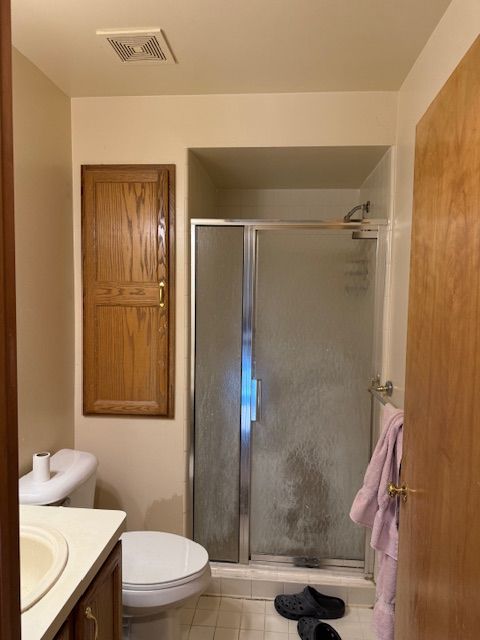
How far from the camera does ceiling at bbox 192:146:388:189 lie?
2037mm

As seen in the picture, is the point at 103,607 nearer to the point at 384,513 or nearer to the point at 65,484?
the point at 65,484

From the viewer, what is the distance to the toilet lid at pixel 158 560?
4.89 ft

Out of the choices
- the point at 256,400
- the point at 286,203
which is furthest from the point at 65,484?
the point at 286,203

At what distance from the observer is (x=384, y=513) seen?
146cm

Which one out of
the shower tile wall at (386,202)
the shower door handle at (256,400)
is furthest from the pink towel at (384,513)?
the shower door handle at (256,400)

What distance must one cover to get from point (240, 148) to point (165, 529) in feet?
6.15

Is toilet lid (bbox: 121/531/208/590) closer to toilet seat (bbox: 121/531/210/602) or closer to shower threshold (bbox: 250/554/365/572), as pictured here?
toilet seat (bbox: 121/531/210/602)

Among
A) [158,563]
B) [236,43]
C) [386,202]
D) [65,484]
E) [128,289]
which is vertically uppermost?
[236,43]

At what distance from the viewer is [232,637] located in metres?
1.87

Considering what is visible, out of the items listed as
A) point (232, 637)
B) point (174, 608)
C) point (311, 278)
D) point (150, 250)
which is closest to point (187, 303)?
point (150, 250)

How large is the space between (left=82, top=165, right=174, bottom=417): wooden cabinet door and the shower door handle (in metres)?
0.41

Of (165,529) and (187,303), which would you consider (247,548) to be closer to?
(165,529)

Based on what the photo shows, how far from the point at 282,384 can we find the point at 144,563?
1002 mm

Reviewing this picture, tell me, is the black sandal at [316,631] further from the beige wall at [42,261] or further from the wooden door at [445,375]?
the beige wall at [42,261]
